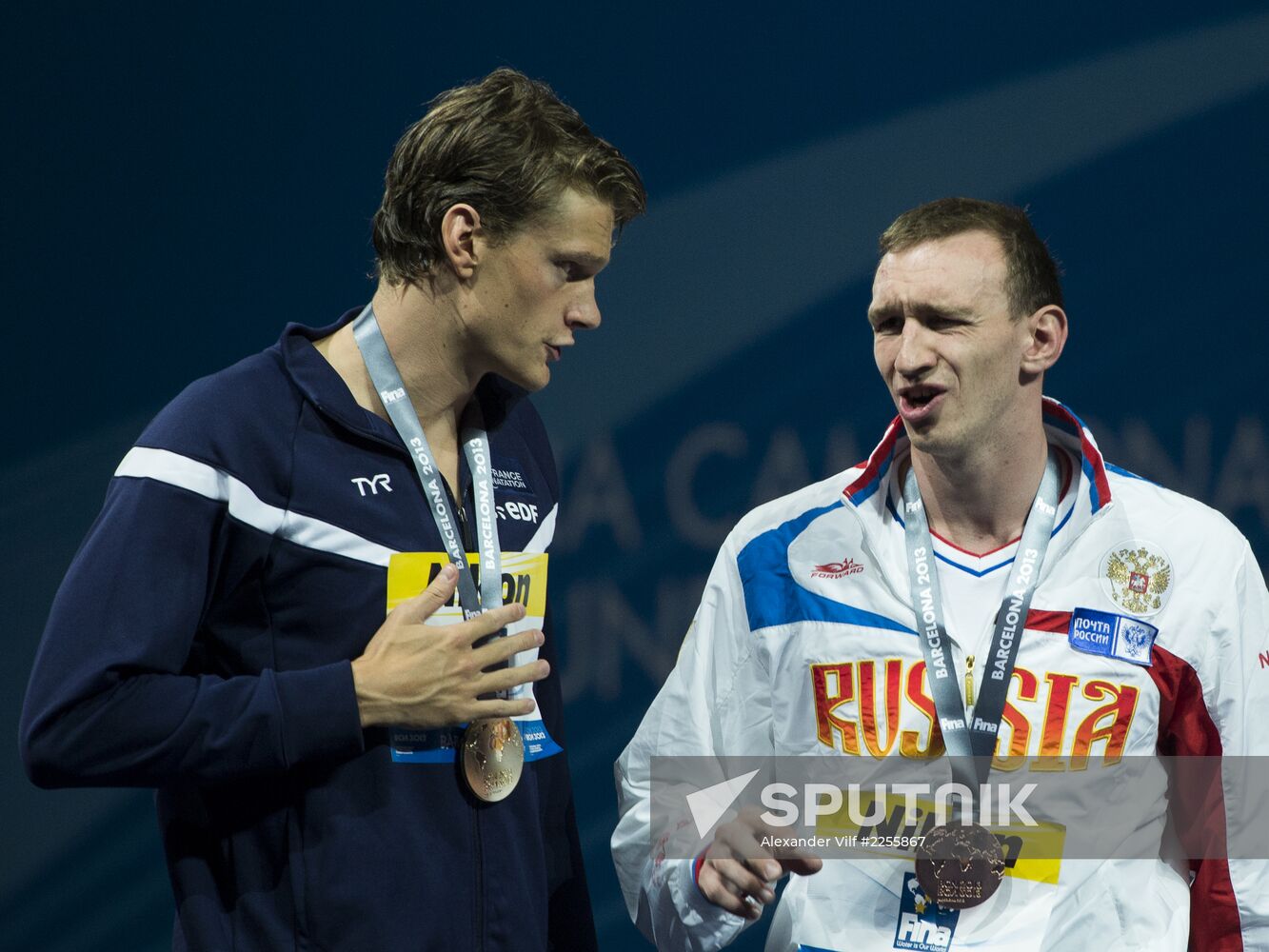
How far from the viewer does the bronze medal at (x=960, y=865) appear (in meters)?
2.01

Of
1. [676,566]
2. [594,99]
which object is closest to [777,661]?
[676,566]

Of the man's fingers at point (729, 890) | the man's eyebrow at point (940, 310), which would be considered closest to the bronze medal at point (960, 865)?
the man's fingers at point (729, 890)

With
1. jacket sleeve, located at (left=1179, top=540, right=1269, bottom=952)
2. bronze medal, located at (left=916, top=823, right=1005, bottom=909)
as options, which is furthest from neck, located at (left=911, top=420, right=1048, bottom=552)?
bronze medal, located at (left=916, top=823, right=1005, bottom=909)

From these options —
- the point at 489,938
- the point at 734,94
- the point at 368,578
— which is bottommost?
the point at 489,938

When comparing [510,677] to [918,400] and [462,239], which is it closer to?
[462,239]

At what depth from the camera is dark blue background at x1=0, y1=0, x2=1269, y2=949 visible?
349cm

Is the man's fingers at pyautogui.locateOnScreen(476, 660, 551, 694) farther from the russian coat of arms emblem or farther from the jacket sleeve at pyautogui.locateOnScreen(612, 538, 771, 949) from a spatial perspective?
the russian coat of arms emblem

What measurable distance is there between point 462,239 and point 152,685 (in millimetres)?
706

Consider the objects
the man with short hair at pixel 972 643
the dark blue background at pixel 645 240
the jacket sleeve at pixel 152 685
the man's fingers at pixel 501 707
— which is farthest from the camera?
the dark blue background at pixel 645 240

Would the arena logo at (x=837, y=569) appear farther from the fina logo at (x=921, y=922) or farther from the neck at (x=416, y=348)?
the neck at (x=416, y=348)

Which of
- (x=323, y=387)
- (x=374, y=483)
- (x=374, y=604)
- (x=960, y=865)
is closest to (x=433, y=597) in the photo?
(x=374, y=604)

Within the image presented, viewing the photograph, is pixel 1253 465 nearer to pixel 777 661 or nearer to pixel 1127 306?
pixel 1127 306

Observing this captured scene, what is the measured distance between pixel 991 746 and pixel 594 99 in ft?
6.80

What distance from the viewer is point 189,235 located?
11.5ft
